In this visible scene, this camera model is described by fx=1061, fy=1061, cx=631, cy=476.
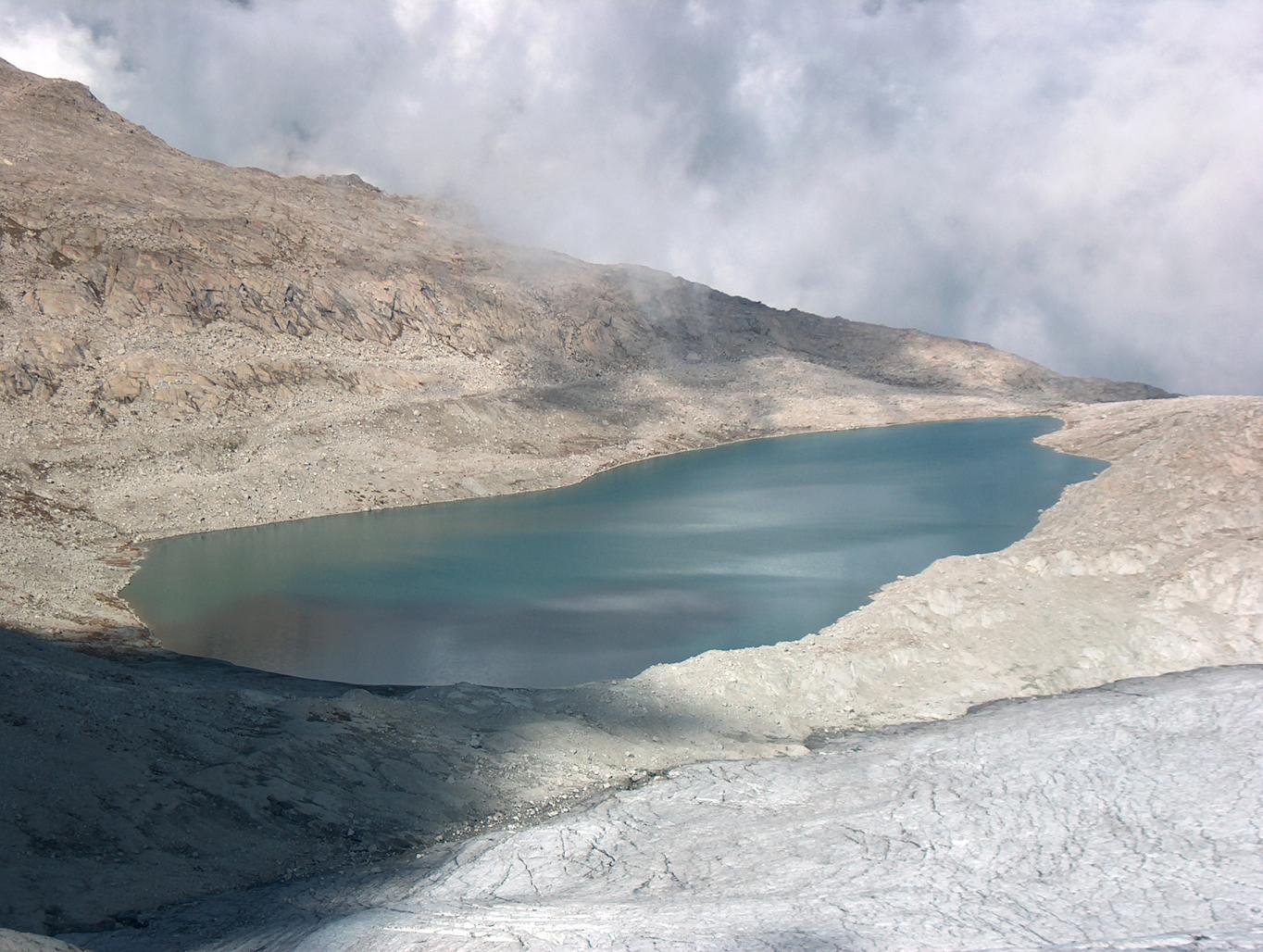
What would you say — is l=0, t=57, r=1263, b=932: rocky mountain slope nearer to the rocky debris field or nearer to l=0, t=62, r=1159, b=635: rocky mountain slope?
the rocky debris field

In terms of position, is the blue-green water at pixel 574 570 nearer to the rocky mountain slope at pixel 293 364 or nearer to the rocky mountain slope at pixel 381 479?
the rocky mountain slope at pixel 381 479

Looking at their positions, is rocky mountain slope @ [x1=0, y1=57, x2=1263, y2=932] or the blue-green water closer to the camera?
rocky mountain slope @ [x1=0, y1=57, x2=1263, y2=932]

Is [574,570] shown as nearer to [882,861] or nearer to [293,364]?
[882,861]

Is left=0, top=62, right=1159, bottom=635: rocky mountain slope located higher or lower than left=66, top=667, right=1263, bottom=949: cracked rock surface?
higher

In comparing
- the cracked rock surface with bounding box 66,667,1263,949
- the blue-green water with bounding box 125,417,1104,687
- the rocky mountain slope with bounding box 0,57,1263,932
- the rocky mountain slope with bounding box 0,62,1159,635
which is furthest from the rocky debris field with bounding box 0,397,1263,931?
the rocky mountain slope with bounding box 0,62,1159,635

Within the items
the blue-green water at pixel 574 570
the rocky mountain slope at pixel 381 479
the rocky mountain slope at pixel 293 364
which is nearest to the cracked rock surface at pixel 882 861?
the rocky mountain slope at pixel 381 479

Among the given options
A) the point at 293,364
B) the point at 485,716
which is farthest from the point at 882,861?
the point at 293,364

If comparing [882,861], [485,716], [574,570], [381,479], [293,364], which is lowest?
[882,861]
